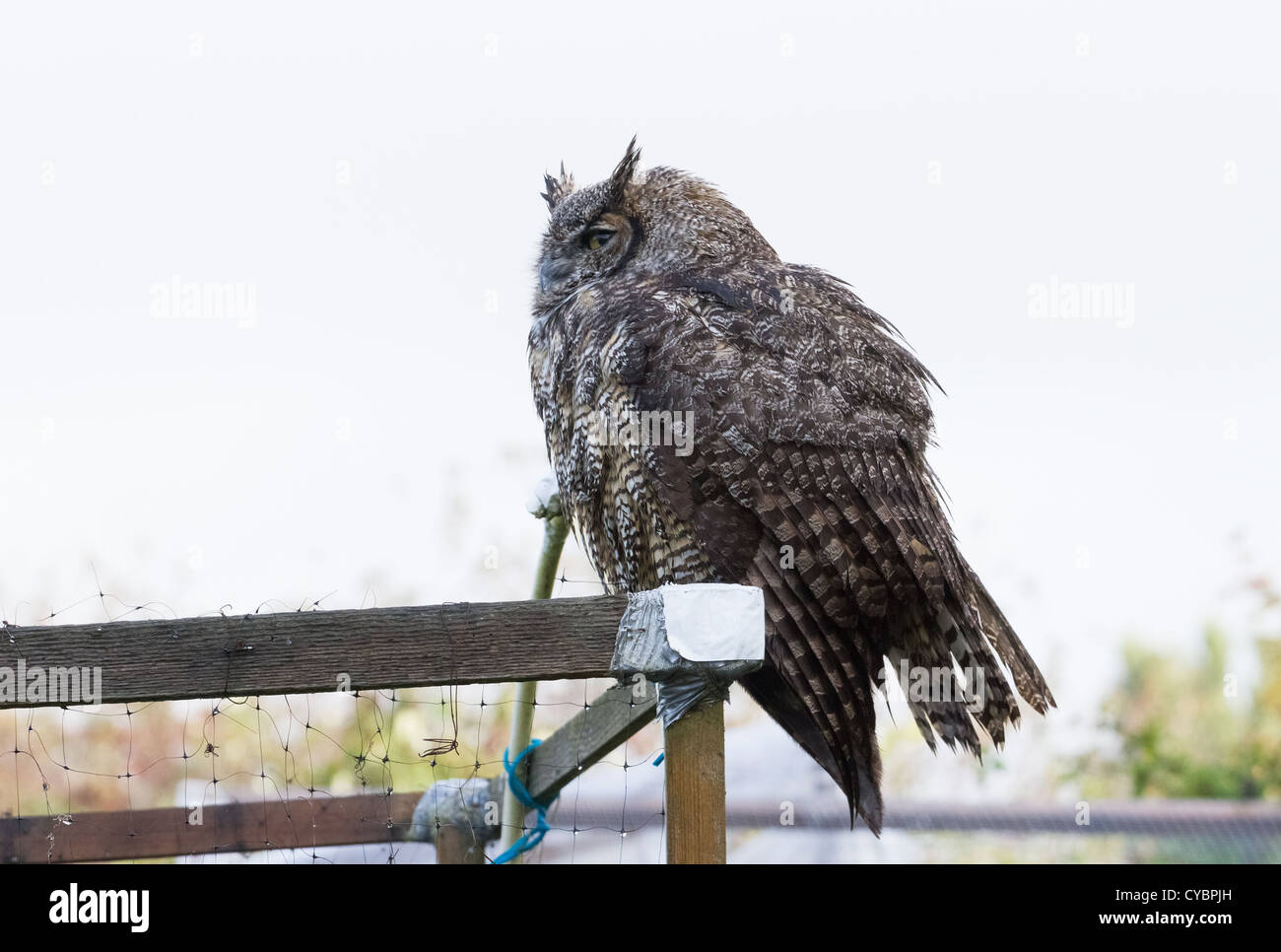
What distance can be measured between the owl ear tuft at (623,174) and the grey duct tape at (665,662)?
2622 mm

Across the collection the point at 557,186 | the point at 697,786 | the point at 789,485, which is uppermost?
the point at 557,186

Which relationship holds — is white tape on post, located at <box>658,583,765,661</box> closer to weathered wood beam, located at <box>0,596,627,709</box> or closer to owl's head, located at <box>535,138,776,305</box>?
weathered wood beam, located at <box>0,596,627,709</box>

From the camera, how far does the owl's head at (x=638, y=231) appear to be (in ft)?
14.2

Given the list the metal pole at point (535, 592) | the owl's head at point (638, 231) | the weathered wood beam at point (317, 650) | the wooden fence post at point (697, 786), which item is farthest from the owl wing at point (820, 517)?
the weathered wood beam at point (317, 650)

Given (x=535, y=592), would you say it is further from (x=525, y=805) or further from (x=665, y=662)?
(x=665, y=662)

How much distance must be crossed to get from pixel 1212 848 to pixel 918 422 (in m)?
4.31

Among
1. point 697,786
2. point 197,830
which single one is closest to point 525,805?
point 197,830

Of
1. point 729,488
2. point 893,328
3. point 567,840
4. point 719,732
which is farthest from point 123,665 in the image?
point 567,840

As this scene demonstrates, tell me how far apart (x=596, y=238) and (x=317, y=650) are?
110 inches

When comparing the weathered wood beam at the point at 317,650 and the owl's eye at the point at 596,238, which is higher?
the owl's eye at the point at 596,238

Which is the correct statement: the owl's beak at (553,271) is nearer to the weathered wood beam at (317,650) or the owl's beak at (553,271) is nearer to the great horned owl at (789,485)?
the great horned owl at (789,485)

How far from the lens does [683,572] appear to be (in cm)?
373

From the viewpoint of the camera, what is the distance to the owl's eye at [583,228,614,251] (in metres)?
4.60

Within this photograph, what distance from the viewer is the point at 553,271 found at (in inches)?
186
